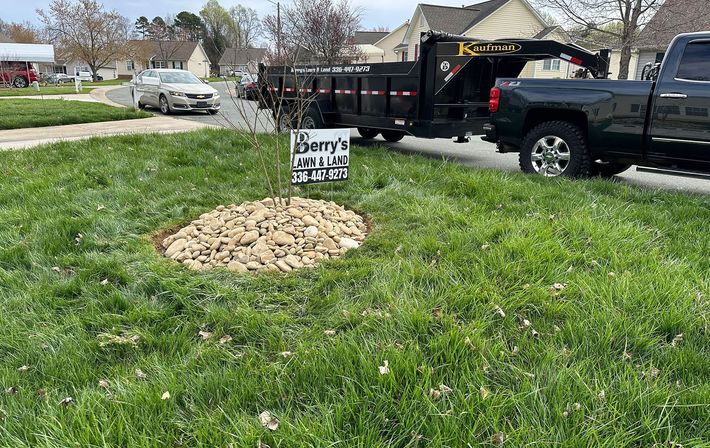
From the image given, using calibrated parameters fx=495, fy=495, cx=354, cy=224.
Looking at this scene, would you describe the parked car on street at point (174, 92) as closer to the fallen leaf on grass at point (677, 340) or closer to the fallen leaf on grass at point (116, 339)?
the fallen leaf on grass at point (116, 339)

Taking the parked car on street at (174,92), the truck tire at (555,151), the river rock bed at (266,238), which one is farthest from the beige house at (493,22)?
the river rock bed at (266,238)

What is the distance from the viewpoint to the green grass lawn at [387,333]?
2.05 meters

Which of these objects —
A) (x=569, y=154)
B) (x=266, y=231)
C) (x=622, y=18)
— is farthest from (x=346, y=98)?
(x=622, y=18)

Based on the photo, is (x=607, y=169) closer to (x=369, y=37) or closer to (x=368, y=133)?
(x=368, y=133)

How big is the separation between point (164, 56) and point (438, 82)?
63.7 metres

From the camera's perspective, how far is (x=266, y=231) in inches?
166

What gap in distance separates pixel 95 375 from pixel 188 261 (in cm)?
152

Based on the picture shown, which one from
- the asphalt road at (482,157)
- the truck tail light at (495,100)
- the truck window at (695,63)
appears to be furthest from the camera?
the truck tail light at (495,100)

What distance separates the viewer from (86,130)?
474 inches

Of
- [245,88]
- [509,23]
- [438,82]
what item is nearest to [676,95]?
[438,82]

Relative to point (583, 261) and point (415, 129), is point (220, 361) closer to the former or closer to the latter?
point (583, 261)

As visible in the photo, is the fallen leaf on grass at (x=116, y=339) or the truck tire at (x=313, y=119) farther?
the truck tire at (x=313, y=119)

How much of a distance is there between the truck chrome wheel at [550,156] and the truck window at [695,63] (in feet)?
4.95

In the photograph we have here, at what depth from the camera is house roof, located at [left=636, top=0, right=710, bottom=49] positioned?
19297 mm
